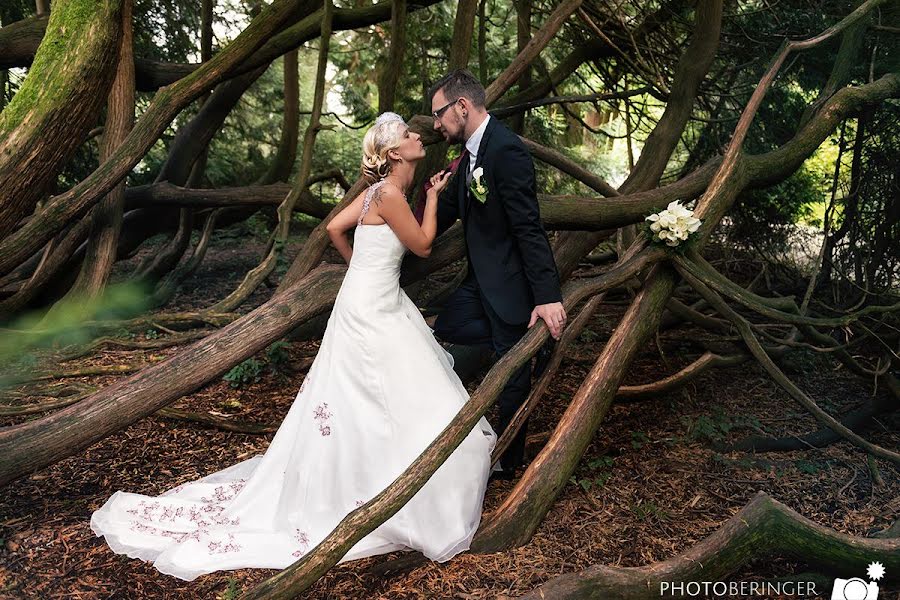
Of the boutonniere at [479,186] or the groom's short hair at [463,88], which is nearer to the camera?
the boutonniere at [479,186]

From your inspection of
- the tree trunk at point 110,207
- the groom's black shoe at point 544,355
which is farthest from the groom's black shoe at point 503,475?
the tree trunk at point 110,207

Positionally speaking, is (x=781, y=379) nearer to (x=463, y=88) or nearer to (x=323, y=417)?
(x=463, y=88)

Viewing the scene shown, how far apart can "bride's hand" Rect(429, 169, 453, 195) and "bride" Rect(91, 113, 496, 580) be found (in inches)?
0.4

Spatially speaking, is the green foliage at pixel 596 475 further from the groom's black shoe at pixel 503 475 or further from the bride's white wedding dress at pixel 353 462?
the bride's white wedding dress at pixel 353 462

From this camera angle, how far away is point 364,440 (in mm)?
3842

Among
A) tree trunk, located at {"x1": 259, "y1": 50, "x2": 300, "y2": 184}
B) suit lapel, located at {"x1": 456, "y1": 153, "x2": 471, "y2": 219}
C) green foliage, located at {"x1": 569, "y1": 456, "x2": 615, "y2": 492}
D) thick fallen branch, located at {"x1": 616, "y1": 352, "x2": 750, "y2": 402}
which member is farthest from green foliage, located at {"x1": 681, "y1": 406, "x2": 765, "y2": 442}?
tree trunk, located at {"x1": 259, "y1": 50, "x2": 300, "y2": 184}

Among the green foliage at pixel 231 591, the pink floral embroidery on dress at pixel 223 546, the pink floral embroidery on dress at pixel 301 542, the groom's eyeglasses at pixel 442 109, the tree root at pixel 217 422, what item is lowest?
the green foliage at pixel 231 591

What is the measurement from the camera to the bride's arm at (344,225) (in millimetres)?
4074

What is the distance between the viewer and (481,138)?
154 inches

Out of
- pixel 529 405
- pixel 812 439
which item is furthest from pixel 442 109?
pixel 812 439

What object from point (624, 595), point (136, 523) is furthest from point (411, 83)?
point (624, 595)

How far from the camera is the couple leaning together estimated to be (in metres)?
3.70

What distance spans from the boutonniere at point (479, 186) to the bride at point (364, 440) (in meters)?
0.23

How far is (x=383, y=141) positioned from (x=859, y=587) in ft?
10.1
